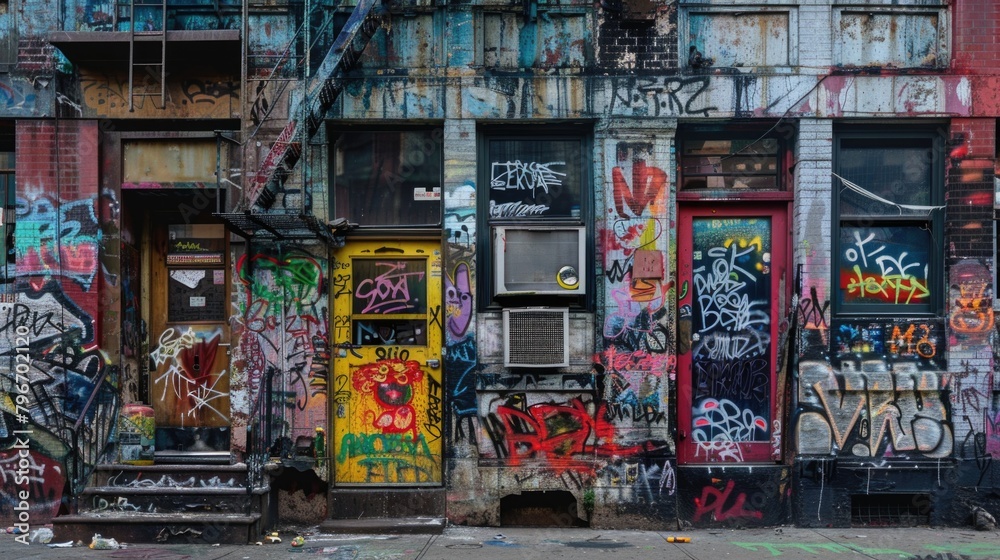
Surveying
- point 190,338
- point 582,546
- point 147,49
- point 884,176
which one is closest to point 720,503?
point 582,546

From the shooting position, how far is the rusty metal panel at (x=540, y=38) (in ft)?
28.6

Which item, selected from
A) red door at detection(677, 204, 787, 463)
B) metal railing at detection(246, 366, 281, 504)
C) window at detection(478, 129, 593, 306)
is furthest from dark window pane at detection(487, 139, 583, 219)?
metal railing at detection(246, 366, 281, 504)

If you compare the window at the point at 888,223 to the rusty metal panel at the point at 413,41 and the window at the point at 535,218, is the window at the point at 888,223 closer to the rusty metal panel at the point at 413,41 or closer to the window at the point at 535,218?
the window at the point at 535,218

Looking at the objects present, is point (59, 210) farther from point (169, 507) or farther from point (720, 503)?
point (720, 503)

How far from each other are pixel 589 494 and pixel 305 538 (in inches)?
109

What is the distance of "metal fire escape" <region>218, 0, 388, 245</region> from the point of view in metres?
8.19

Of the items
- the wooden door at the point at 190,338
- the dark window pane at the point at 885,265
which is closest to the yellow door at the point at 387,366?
the wooden door at the point at 190,338

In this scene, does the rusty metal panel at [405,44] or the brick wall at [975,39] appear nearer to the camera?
the brick wall at [975,39]

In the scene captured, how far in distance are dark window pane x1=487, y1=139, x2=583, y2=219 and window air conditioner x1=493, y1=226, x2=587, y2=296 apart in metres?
0.28

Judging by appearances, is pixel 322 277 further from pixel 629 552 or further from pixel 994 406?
pixel 994 406

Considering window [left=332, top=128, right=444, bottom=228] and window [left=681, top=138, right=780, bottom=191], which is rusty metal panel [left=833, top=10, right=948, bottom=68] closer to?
window [left=681, top=138, right=780, bottom=191]

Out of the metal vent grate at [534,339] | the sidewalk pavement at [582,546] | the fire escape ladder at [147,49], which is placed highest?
the fire escape ladder at [147,49]

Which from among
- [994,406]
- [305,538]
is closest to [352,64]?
[305,538]

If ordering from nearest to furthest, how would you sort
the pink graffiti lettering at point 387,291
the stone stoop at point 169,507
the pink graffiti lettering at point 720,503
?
the stone stoop at point 169,507, the pink graffiti lettering at point 720,503, the pink graffiti lettering at point 387,291
